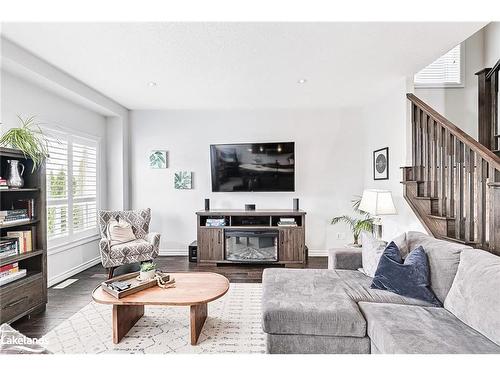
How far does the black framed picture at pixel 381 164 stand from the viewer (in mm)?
3887

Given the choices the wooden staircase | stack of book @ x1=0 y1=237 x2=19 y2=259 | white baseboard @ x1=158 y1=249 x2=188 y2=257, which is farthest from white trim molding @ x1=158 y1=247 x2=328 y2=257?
stack of book @ x1=0 y1=237 x2=19 y2=259

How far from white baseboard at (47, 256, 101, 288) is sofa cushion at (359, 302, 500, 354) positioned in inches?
147

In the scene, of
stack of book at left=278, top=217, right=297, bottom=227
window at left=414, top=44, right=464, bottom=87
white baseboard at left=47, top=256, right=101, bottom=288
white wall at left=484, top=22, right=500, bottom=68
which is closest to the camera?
white baseboard at left=47, top=256, right=101, bottom=288

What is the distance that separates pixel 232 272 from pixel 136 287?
1974 millimetres

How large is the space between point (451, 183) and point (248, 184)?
2.88m

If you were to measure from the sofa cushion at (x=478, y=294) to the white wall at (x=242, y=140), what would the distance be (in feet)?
9.65

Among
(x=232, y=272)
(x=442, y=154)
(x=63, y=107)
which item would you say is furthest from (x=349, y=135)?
(x=63, y=107)

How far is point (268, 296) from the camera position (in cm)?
210

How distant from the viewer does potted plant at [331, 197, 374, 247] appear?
4.05 meters

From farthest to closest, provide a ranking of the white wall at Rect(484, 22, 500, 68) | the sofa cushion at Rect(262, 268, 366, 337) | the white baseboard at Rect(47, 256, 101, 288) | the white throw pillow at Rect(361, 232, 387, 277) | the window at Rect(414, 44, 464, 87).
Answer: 1. the window at Rect(414, 44, 464, 87)
2. the white wall at Rect(484, 22, 500, 68)
3. the white baseboard at Rect(47, 256, 101, 288)
4. the white throw pillow at Rect(361, 232, 387, 277)
5. the sofa cushion at Rect(262, 268, 366, 337)

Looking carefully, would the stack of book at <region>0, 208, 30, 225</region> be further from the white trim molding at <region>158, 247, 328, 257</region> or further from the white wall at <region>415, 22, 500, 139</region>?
the white wall at <region>415, 22, 500, 139</region>

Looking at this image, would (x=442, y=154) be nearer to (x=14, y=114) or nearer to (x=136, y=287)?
(x=136, y=287)

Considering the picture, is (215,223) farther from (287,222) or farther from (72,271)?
(72,271)

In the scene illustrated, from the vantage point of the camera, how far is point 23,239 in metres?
2.62
